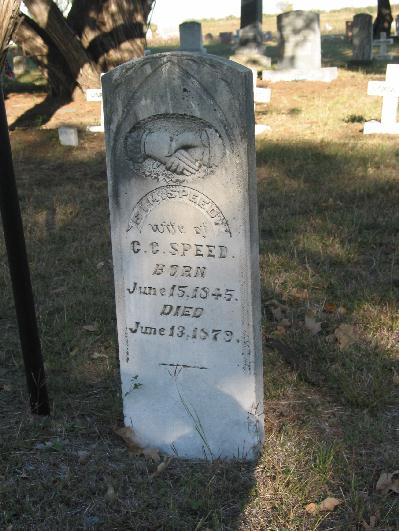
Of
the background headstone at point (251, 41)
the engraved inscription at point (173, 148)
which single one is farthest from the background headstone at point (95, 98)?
the engraved inscription at point (173, 148)

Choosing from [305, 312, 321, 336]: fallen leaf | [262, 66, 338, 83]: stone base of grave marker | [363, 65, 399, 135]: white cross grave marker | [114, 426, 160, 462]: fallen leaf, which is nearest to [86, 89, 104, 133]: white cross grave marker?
[363, 65, 399, 135]: white cross grave marker

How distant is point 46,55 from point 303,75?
17.7 feet

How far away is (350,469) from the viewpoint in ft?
9.73

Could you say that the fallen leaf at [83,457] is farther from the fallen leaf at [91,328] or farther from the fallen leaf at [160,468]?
the fallen leaf at [91,328]

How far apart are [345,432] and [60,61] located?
33.6 feet

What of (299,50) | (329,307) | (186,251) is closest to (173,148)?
(186,251)

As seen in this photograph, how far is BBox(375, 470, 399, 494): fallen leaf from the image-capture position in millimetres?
2861

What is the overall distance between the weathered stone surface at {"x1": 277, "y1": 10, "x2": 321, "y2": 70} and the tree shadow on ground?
903cm

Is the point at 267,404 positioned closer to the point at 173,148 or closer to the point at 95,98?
the point at 173,148

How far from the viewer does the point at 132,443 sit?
3309 mm

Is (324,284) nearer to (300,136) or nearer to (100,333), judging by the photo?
(100,333)

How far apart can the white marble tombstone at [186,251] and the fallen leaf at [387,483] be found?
537mm

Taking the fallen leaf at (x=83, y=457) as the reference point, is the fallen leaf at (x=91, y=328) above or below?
above

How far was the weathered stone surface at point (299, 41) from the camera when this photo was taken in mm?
14836
